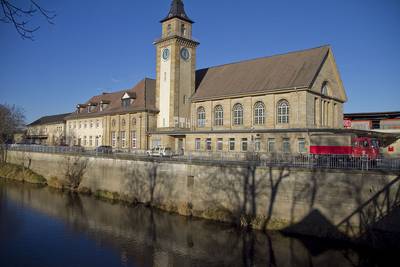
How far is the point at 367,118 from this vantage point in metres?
52.1

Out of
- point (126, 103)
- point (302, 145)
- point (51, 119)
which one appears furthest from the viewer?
point (51, 119)

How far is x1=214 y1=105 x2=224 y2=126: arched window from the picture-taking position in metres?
41.3

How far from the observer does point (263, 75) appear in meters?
39.8

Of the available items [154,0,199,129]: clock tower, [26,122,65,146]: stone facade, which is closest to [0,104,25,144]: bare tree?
[26,122,65,146]: stone facade

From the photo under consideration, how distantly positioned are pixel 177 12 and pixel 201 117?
14750 millimetres

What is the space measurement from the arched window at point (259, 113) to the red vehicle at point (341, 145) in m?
10.1

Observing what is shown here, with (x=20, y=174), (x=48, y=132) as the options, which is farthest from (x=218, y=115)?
(x=48, y=132)

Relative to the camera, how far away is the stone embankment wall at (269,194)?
1927 cm

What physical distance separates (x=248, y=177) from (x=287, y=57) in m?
20.7

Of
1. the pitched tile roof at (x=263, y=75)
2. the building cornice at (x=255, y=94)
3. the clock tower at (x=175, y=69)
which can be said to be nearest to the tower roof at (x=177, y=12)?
the clock tower at (x=175, y=69)

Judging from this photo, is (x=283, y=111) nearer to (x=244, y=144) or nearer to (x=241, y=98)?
(x=244, y=144)

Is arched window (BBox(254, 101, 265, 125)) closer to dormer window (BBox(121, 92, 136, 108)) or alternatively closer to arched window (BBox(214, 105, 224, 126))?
arched window (BBox(214, 105, 224, 126))

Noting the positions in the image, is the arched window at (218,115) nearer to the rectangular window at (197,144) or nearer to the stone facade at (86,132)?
the rectangular window at (197,144)

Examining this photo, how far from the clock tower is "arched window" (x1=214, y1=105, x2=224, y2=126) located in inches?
224
